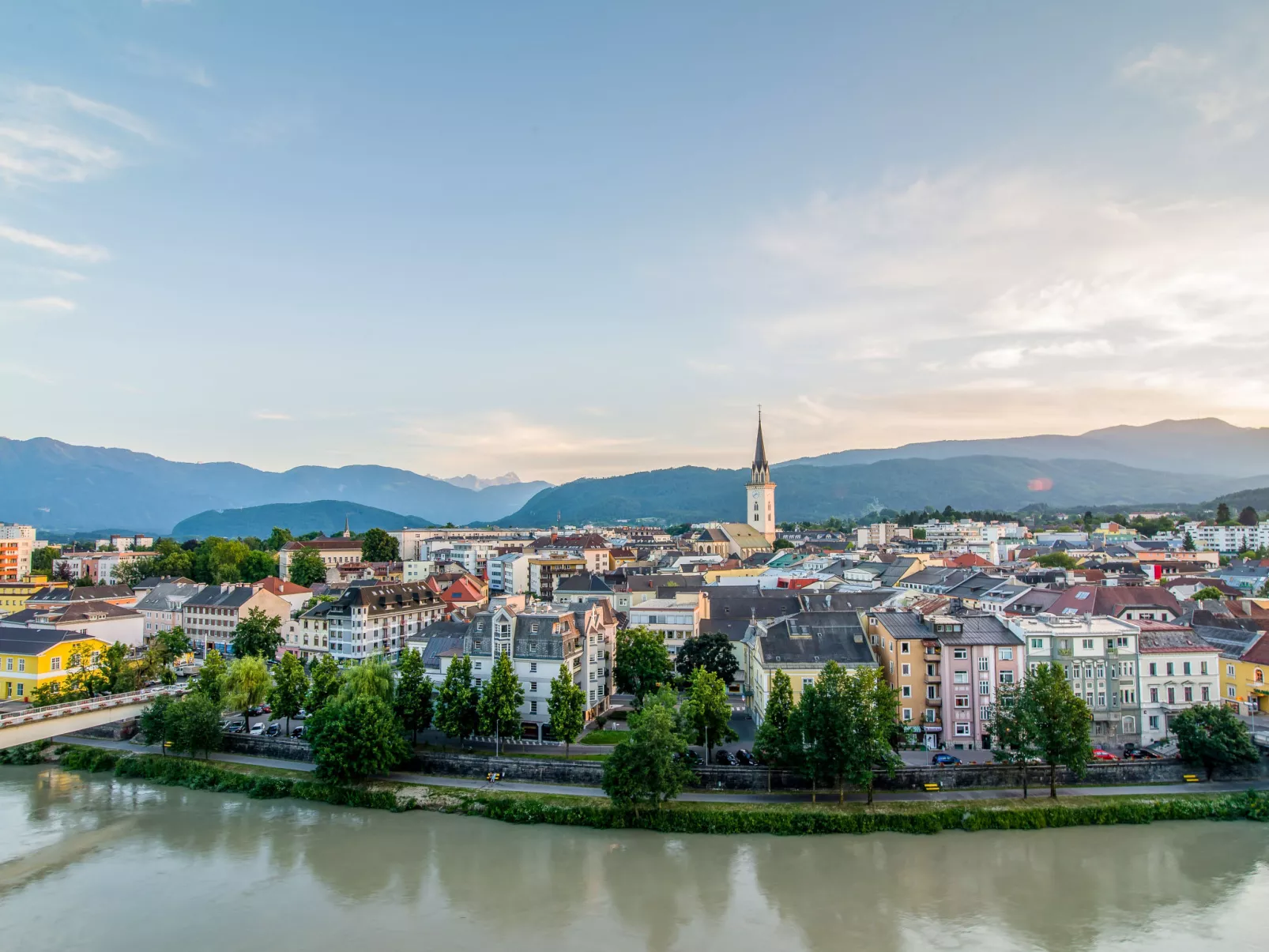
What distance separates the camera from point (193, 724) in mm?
28750

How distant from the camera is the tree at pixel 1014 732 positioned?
2356cm

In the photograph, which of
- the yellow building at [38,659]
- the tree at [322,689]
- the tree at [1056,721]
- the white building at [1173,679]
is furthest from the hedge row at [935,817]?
the yellow building at [38,659]

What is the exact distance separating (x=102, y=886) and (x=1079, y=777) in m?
28.3

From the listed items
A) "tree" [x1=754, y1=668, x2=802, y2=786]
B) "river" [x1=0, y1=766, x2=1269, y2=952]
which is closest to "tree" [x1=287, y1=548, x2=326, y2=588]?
"river" [x1=0, y1=766, x2=1269, y2=952]

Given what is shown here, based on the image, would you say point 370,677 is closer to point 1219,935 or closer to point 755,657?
point 755,657

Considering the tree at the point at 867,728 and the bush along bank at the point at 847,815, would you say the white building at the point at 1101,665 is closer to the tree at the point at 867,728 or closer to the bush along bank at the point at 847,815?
the bush along bank at the point at 847,815

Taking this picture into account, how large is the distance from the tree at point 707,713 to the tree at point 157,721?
19833mm

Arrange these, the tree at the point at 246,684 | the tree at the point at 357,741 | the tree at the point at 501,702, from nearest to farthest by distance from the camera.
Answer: the tree at the point at 357,741
the tree at the point at 501,702
the tree at the point at 246,684

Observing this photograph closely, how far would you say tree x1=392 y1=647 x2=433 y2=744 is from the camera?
92.7ft

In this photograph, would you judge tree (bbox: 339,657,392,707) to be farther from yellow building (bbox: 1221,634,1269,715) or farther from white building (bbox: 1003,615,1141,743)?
yellow building (bbox: 1221,634,1269,715)

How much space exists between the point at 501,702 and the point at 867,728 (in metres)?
12.3

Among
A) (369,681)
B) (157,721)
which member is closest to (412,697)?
(369,681)

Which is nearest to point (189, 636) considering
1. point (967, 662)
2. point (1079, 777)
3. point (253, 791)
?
point (253, 791)

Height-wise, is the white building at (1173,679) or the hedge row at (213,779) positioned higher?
the white building at (1173,679)
